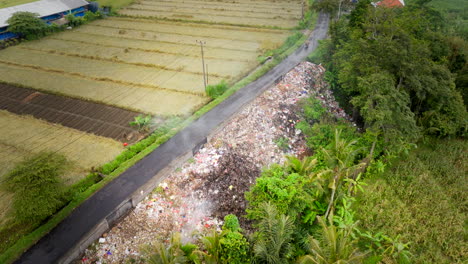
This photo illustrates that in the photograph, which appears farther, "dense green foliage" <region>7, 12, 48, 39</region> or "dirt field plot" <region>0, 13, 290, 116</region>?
"dense green foliage" <region>7, 12, 48, 39</region>

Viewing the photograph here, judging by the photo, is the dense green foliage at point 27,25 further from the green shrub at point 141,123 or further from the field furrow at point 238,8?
the green shrub at point 141,123

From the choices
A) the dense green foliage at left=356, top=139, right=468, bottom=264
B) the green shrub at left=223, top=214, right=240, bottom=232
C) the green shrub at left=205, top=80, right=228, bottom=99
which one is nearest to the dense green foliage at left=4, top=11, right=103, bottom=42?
the green shrub at left=205, top=80, right=228, bottom=99

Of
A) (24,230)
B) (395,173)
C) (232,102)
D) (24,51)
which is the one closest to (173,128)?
(232,102)

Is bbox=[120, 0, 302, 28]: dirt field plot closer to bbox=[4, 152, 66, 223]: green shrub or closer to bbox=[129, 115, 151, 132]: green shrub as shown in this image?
bbox=[129, 115, 151, 132]: green shrub

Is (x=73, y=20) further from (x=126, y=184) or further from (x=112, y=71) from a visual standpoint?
(x=126, y=184)

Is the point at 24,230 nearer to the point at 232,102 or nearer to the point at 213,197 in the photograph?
the point at 213,197

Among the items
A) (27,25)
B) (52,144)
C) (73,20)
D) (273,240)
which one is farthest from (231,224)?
(73,20)

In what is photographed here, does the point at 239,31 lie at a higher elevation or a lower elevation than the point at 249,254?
higher

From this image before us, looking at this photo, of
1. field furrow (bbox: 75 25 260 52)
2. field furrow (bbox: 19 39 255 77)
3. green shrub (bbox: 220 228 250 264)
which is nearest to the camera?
green shrub (bbox: 220 228 250 264)
